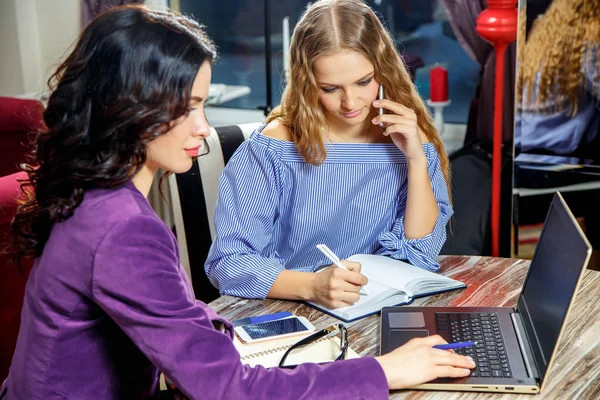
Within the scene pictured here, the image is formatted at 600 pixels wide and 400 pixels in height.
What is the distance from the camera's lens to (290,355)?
4.35ft

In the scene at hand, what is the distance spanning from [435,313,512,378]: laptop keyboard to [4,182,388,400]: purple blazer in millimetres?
200

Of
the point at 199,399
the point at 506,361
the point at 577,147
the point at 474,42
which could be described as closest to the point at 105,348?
the point at 199,399

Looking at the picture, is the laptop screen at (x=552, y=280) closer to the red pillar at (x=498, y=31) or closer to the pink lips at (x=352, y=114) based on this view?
the pink lips at (x=352, y=114)

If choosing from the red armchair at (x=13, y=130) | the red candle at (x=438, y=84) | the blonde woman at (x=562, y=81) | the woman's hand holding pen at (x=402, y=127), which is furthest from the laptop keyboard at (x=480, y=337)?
the red armchair at (x=13, y=130)

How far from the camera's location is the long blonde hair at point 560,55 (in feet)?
7.66

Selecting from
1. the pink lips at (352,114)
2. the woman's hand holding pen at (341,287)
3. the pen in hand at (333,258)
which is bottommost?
the woman's hand holding pen at (341,287)

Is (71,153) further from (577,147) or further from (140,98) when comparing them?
(577,147)

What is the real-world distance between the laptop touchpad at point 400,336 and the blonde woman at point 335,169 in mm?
311

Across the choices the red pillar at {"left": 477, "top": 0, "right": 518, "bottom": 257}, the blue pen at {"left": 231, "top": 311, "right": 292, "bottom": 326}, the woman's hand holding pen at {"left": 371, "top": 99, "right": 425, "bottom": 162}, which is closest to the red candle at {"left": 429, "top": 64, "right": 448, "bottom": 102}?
the red pillar at {"left": 477, "top": 0, "right": 518, "bottom": 257}

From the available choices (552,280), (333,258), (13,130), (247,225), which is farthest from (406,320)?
(13,130)

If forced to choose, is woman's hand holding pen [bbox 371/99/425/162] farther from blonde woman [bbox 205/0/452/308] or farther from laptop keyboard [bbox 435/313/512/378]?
laptop keyboard [bbox 435/313/512/378]

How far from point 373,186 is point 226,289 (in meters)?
0.49

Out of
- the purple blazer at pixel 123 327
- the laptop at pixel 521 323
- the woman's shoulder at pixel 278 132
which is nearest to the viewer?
the purple blazer at pixel 123 327

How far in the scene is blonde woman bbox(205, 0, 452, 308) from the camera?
69.0 inches
